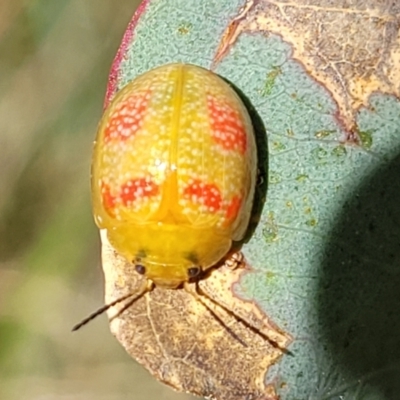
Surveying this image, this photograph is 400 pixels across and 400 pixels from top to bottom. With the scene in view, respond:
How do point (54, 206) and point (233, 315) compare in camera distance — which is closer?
point (233, 315)

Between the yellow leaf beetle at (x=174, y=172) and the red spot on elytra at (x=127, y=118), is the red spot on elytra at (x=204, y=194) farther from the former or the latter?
the red spot on elytra at (x=127, y=118)

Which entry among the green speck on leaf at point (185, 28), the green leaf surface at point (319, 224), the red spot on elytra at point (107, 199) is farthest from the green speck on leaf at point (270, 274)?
the green speck on leaf at point (185, 28)

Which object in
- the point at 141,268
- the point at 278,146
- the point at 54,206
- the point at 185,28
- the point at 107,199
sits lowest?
the point at 54,206

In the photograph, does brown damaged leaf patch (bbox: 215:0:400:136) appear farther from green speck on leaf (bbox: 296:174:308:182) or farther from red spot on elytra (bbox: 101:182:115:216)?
red spot on elytra (bbox: 101:182:115:216)

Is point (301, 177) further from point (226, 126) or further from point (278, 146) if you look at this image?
point (226, 126)

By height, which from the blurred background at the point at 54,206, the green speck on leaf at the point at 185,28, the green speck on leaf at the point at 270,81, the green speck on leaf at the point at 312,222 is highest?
the green speck on leaf at the point at 185,28

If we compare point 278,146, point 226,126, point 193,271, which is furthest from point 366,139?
point 193,271

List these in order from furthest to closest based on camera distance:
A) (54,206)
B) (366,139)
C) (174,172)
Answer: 1. (54,206)
2. (366,139)
3. (174,172)
